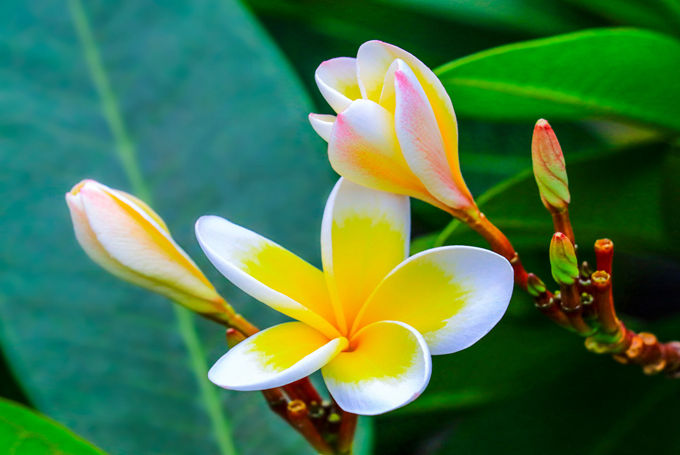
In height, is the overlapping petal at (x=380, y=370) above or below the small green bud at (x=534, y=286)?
above

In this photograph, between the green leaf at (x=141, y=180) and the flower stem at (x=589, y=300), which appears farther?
the green leaf at (x=141, y=180)

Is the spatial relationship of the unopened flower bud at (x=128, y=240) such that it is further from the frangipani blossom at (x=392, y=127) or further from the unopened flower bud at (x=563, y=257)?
the unopened flower bud at (x=563, y=257)

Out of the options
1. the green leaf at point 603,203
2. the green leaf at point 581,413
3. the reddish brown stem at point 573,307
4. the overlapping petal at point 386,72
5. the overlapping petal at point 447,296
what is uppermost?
the overlapping petal at point 386,72

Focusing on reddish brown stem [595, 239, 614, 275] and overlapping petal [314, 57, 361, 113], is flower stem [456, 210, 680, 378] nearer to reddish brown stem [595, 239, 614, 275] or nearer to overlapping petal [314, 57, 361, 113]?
reddish brown stem [595, 239, 614, 275]

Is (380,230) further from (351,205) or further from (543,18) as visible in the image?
(543,18)

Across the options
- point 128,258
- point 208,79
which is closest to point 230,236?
point 128,258

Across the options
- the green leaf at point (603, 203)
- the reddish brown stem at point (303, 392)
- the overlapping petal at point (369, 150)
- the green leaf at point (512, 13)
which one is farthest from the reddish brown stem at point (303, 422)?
the green leaf at point (512, 13)

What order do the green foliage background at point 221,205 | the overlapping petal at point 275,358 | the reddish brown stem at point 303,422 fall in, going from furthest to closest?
the green foliage background at point 221,205 → the reddish brown stem at point 303,422 → the overlapping petal at point 275,358
